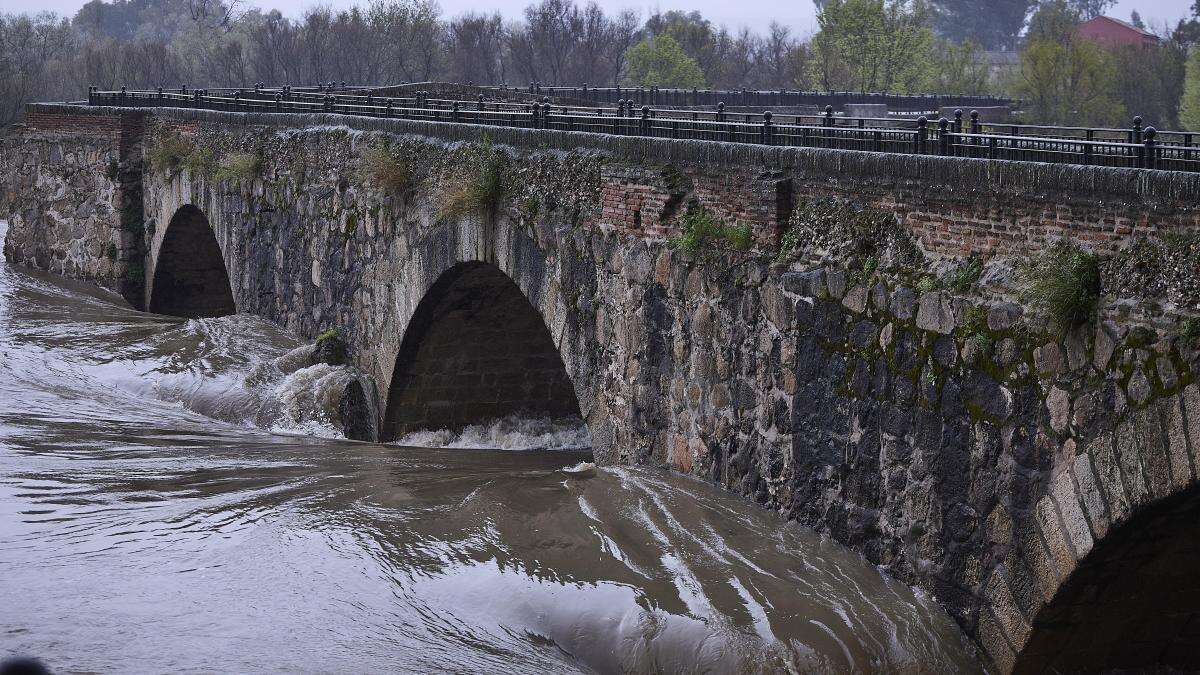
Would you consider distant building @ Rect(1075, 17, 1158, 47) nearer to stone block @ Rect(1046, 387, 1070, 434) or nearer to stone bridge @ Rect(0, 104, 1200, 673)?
stone bridge @ Rect(0, 104, 1200, 673)

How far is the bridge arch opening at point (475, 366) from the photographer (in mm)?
17094

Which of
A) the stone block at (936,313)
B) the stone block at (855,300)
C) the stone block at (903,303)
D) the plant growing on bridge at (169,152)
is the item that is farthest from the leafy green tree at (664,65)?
the stone block at (936,313)

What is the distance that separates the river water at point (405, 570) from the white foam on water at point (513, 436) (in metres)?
1.47

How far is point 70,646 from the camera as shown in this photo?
32.3ft

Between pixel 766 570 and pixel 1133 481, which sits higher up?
pixel 1133 481

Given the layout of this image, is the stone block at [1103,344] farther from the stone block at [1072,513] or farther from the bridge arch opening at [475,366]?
the bridge arch opening at [475,366]

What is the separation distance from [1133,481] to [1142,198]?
1571mm

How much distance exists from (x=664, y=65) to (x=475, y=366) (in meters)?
42.8

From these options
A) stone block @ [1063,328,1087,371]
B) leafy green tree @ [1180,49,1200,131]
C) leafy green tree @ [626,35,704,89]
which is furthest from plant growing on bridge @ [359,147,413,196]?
leafy green tree @ [626,35,704,89]

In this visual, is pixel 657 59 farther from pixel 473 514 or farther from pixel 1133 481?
pixel 1133 481

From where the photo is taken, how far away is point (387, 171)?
16.9 metres

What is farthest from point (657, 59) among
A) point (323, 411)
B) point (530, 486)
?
point (530, 486)

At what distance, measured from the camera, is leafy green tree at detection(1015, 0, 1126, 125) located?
46.6 meters

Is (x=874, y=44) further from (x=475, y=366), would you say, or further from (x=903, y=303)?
(x=903, y=303)
